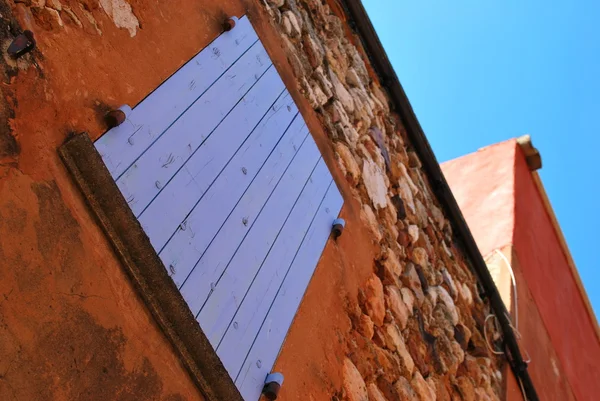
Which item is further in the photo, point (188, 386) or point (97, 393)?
point (188, 386)

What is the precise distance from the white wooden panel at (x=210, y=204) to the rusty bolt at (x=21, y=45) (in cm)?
47

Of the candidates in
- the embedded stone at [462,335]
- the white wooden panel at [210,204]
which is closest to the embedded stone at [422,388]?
the embedded stone at [462,335]

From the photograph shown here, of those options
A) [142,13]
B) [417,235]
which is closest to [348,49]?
[417,235]

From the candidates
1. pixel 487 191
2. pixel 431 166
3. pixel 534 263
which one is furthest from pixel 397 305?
pixel 487 191

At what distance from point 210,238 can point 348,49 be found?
2.55 metres

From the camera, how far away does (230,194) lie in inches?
94.7

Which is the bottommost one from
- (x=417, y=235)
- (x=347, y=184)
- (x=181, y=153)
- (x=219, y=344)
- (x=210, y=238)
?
(x=219, y=344)

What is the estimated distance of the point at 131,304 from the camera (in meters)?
1.81

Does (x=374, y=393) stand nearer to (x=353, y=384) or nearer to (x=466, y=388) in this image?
(x=353, y=384)

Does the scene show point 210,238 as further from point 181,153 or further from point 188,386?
point 188,386

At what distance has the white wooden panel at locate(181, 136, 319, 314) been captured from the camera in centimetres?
205

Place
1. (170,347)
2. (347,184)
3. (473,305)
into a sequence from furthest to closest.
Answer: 1. (473,305)
2. (347,184)
3. (170,347)

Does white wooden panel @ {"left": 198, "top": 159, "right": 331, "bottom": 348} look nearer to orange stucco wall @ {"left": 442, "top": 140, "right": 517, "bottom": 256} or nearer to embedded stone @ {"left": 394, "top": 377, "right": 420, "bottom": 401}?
embedded stone @ {"left": 394, "top": 377, "right": 420, "bottom": 401}

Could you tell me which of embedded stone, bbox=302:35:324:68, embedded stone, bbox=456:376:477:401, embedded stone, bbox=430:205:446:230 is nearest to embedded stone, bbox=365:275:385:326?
embedded stone, bbox=456:376:477:401
